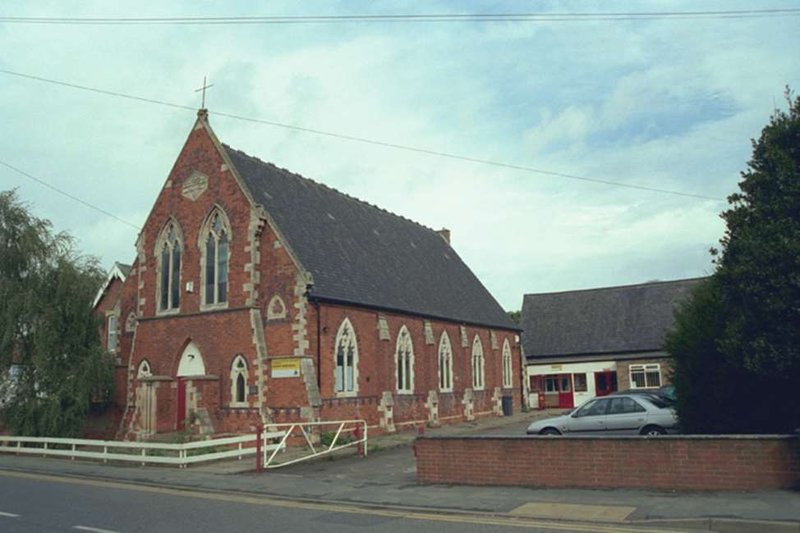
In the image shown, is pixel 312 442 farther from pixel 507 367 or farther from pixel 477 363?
pixel 507 367

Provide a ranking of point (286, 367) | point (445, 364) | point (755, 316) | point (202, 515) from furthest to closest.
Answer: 1. point (445, 364)
2. point (286, 367)
3. point (755, 316)
4. point (202, 515)

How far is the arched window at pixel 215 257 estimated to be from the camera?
2683 cm

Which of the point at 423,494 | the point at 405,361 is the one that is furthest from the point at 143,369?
the point at 423,494

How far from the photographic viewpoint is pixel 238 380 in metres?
25.4

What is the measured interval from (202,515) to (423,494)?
166 inches

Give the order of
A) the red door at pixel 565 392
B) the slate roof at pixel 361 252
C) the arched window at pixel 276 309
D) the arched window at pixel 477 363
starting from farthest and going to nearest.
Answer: the red door at pixel 565 392 < the arched window at pixel 477 363 < the slate roof at pixel 361 252 < the arched window at pixel 276 309

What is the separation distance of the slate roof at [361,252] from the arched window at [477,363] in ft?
4.04

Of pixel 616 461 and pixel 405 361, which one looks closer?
pixel 616 461

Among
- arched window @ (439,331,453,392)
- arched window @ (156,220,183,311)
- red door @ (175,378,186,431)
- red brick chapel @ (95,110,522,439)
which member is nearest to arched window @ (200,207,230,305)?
red brick chapel @ (95,110,522,439)

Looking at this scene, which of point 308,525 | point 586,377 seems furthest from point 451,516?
point 586,377

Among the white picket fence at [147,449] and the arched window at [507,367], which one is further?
the arched window at [507,367]

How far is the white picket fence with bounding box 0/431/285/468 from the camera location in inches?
751

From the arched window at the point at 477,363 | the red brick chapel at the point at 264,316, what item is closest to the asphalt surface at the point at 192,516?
the red brick chapel at the point at 264,316

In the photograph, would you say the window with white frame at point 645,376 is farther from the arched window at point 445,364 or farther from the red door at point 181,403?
the red door at point 181,403
